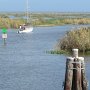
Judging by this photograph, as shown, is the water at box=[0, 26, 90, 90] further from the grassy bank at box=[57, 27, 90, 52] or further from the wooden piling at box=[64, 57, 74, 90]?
the wooden piling at box=[64, 57, 74, 90]

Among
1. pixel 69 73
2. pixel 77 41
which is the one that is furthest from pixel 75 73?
pixel 77 41

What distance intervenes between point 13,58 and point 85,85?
2159 centimetres

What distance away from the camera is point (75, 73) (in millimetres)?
17734

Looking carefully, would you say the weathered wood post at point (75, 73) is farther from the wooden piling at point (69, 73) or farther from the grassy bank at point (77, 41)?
the grassy bank at point (77, 41)

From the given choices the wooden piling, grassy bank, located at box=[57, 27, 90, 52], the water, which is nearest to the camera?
the wooden piling

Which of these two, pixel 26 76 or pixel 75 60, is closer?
pixel 75 60

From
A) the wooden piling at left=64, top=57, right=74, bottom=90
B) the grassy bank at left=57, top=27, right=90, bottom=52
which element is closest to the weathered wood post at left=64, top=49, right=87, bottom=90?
the wooden piling at left=64, top=57, right=74, bottom=90

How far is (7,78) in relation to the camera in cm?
2806

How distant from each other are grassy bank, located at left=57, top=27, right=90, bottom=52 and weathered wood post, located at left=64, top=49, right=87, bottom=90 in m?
22.0

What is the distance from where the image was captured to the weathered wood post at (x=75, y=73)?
57.7 ft

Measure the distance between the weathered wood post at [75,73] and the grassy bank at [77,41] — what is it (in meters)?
22.0

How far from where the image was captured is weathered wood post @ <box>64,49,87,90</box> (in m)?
17.6

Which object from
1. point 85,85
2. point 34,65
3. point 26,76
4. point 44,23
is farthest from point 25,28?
point 85,85

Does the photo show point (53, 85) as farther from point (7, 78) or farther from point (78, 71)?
point (78, 71)
